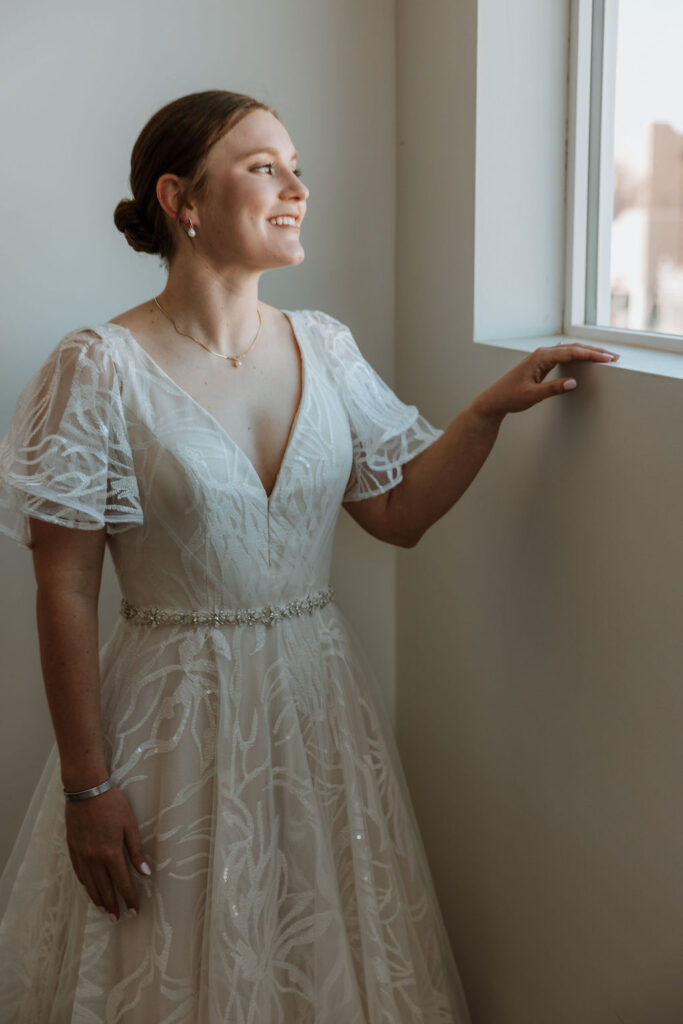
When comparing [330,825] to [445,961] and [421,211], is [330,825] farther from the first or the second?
[421,211]

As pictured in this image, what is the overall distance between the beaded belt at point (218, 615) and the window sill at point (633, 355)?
461mm

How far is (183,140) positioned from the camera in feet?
4.16

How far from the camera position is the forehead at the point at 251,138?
1.26 metres

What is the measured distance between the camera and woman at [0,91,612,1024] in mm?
1232

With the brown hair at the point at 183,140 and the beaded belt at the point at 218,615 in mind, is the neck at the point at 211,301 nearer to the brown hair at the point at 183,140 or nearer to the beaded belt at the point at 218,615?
the brown hair at the point at 183,140

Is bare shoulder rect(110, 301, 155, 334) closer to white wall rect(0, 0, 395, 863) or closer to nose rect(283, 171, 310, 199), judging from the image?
nose rect(283, 171, 310, 199)

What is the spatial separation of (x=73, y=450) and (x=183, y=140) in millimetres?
409

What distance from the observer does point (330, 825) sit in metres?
1.34

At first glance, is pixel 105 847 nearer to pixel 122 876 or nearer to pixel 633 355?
pixel 122 876

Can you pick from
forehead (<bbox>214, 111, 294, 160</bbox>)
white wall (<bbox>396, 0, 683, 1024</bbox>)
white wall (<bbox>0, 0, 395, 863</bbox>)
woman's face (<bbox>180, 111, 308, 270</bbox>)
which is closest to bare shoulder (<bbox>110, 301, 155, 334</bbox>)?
woman's face (<bbox>180, 111, 308, 270</bbox>)

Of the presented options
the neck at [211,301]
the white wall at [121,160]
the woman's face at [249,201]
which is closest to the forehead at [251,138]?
the woman's face at [249,201]

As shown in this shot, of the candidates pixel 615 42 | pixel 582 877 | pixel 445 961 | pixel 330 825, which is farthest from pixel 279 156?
pixel 445 961

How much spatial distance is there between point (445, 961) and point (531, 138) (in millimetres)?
1173

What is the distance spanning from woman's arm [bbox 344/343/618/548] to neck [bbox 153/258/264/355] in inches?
11.5
